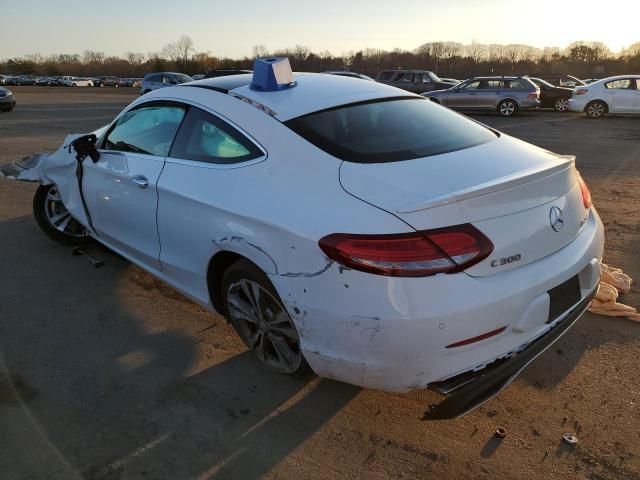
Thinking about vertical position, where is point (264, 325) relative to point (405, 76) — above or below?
below

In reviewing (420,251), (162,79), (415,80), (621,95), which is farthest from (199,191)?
(162,79)

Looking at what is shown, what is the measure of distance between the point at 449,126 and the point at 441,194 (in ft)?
3.50

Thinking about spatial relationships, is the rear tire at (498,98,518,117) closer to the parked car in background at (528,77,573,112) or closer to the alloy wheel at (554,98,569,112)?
the parked car in background at (528,77,573,112)

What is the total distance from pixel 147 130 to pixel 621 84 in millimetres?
19038

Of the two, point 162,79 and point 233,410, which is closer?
point 233,410

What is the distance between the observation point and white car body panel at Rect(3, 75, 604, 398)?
2125 mm

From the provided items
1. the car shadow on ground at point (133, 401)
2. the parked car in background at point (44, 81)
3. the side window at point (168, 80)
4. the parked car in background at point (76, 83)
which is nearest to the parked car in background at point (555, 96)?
the side window at point (168, 80)

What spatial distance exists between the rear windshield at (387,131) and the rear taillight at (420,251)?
57cm

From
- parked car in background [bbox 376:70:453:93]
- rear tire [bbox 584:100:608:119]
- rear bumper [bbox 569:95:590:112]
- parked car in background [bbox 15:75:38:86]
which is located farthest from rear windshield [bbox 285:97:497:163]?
Result: parked car in background [bbox 15:75:38:86]

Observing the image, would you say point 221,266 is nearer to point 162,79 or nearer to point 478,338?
point 478,338

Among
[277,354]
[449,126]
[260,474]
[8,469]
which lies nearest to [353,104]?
[449,126]

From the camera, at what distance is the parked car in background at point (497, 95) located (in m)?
19.3

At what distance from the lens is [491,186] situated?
7.44 ft

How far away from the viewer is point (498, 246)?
2.18 m
